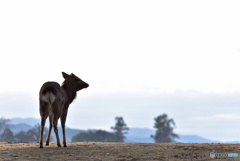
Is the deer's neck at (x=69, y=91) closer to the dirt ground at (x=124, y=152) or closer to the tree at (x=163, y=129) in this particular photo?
the dirt ground at (x=124, y=152)

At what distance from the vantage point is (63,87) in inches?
853

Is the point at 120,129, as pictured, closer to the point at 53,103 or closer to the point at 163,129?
the point at 163,129

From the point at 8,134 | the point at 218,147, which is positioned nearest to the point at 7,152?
the point at 218,147

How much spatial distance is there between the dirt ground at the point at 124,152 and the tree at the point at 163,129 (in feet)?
380

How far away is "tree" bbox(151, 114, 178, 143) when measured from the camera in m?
135

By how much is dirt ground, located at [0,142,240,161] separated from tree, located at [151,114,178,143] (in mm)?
115867

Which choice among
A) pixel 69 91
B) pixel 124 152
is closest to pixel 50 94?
pixel 69 91

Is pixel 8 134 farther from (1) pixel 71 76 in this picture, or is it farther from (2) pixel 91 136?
(1) pixel 71 76

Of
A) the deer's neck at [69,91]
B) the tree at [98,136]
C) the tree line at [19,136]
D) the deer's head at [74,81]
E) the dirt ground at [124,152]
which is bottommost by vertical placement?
the dirt ground at [124,152]

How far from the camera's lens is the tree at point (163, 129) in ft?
443

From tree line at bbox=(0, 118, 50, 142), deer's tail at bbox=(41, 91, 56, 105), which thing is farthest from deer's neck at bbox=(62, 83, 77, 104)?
tree line at bbox=(0, 118, 50, 142)

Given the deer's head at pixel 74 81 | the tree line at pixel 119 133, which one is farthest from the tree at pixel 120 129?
the deer's head at pixel 74 81

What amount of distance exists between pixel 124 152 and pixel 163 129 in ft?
393

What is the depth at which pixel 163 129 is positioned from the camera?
136 meters
